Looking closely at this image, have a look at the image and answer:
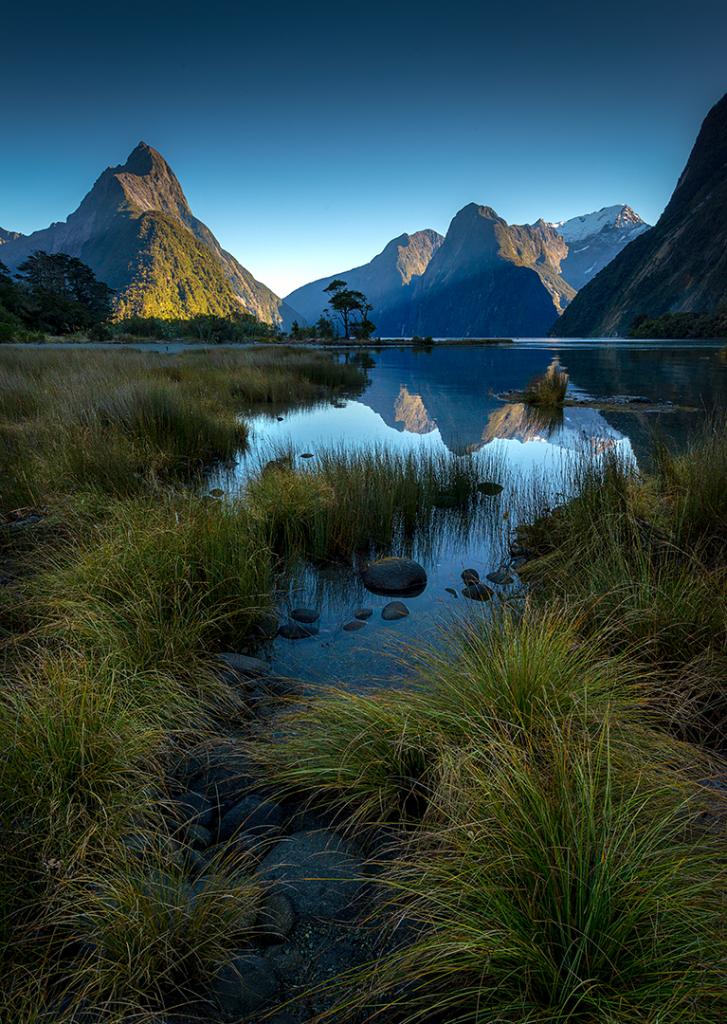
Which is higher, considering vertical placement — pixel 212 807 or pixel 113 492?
pixel 113 492

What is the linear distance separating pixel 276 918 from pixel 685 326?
96.5 m

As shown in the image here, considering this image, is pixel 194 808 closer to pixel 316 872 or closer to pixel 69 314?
pixel 316 872

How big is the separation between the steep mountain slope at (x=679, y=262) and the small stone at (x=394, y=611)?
102 meters

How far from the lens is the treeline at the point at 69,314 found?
3856 centimetres

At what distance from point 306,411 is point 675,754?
15.9 metres

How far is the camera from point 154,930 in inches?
53.2

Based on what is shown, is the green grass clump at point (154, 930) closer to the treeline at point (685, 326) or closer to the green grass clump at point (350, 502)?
the green grass clump at point (350, 502)

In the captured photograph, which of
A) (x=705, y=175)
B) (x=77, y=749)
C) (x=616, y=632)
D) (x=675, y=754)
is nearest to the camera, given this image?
(x=77, y=749)

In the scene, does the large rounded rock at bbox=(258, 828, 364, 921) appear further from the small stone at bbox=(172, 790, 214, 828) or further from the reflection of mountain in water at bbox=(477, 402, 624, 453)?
the reflection of mountain in water at bbox=(477, 402, 624, 453)

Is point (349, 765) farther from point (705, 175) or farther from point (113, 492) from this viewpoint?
point (705, 175)

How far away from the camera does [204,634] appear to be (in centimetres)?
343

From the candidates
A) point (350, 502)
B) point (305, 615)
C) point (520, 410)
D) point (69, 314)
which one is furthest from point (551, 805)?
point (69, 314)

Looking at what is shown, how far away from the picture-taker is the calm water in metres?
3.82

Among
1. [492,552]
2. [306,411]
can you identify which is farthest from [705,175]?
[492,552]
